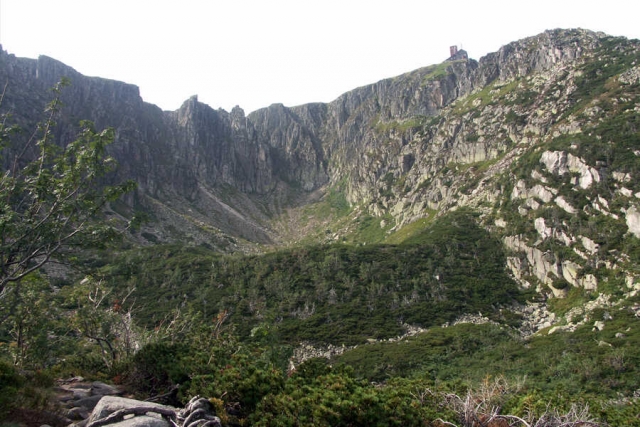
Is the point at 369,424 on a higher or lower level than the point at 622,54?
lower

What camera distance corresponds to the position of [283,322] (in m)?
55.9

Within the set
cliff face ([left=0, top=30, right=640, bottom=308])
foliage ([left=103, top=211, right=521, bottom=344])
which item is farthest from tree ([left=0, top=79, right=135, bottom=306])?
cliff face ([left=0, top=30, right=640, bottom=308])

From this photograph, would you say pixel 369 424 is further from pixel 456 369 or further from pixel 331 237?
pixel 331 237

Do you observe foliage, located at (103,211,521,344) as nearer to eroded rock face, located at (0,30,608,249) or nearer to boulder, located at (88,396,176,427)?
eroded rock face, located at (0,30,608,249)

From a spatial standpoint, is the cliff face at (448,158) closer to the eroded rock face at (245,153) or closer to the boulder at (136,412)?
the eroded rock face at (245,153)

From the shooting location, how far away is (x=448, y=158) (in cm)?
11662

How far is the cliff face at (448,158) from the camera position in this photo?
204 ft

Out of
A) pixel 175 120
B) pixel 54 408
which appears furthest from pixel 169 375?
pixel 175 120

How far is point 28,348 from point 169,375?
1660 centimetres

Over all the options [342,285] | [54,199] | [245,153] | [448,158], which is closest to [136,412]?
[54,199]

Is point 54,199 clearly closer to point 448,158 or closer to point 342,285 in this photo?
point 342,285

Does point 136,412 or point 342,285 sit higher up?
point 136,412

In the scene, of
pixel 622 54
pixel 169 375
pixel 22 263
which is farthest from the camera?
pixel 622 54

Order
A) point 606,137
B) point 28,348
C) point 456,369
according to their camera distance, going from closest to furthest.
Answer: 1. point 28,348
2. point 456,369
3. point 606,137
